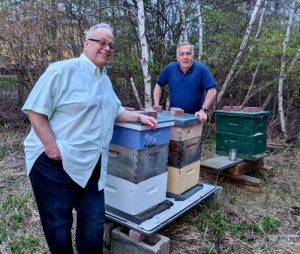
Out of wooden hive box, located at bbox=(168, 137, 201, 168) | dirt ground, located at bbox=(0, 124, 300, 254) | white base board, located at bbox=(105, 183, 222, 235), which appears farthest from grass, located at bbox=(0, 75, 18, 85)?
white base board, located at bbox=(105, 183, 222, 235)

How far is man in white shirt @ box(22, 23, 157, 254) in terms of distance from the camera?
2100mm

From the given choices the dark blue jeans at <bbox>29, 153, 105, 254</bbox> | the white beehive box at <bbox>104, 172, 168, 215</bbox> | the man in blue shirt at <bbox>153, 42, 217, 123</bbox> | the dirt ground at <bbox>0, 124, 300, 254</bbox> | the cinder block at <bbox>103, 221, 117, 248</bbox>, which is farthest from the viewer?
the man in blue shirt at <bbox>153, 42, 217, 123</bbox>

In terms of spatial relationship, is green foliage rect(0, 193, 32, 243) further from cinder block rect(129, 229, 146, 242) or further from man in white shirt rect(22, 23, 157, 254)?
cinder block rect(129, 229, 146, 242)

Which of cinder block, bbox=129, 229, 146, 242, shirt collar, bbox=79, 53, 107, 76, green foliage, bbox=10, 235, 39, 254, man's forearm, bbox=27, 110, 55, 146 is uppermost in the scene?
shirt collar, bbox=79, 53, 107, 76

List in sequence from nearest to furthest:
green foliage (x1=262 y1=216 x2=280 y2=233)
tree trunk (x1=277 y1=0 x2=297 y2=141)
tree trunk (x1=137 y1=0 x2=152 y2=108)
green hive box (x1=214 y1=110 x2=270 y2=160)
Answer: green foliage (x1=262 y1=216 x2=280 y2=233) < green hive box (x1=214 y1=110 x2=270 y2=160) < tree trunk (x1=137 y1=0 x2=152 y2=108) < tree trunk (x1=277 y1=0 x2=297 y2=141)

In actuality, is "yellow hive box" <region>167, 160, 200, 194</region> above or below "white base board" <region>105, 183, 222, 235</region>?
above

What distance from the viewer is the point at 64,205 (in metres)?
2.27

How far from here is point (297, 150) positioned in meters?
6.50

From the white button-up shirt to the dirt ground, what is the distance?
4.23 ft

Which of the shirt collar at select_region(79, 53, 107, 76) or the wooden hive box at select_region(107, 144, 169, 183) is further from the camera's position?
the wooden hive box at select_region(107, 144, 169, 183)

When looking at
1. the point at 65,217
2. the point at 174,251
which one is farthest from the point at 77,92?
the point at 174,251

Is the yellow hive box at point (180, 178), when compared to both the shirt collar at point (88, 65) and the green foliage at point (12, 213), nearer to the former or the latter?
the shirt collar at point (88, 65)

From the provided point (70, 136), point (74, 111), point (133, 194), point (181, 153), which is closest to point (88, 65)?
point (74, 111)

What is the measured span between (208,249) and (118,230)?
88cm
